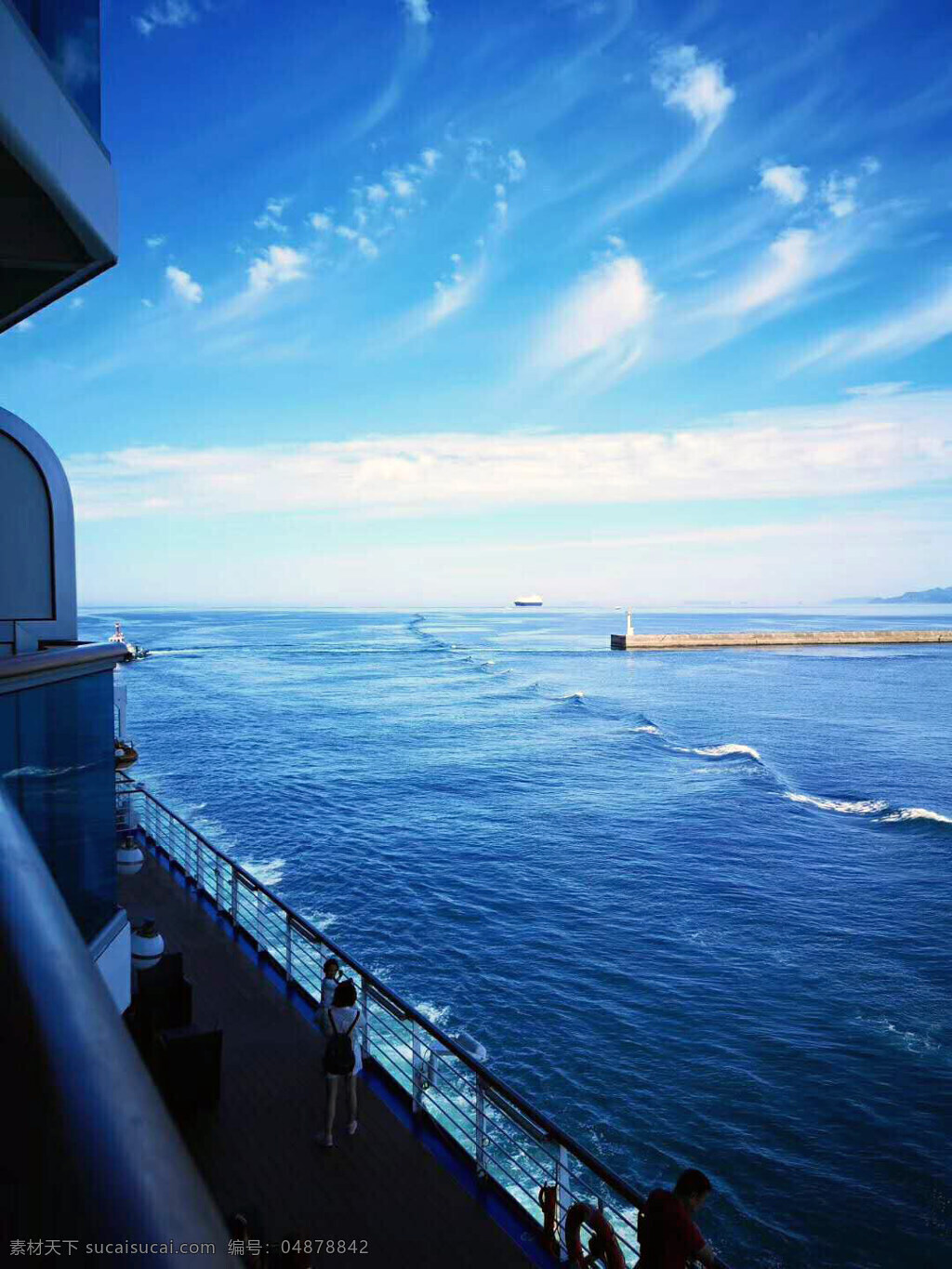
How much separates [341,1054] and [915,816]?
94.5 ft

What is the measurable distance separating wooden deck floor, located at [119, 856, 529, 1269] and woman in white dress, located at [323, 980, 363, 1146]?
226 millimetres

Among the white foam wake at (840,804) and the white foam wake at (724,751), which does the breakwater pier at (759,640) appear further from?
the white foam wake at (840,804)

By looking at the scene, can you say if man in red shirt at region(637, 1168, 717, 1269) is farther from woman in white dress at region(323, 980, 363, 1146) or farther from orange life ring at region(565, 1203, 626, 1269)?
woman in white dress at region(323, 980, 363, 1146)

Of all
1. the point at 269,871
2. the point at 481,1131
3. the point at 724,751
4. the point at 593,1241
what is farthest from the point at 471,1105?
the point at 724,751

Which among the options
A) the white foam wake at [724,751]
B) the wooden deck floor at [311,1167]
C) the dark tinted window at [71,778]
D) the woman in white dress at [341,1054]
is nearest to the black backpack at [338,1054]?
the woman in white dress at [341,1054]

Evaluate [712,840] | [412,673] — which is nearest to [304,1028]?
[712,840]

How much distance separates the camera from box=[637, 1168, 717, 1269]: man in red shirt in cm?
479

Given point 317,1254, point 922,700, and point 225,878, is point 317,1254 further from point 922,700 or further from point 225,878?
point 922,700

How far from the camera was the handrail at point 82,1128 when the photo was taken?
66 centimetres

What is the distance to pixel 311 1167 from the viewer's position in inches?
290

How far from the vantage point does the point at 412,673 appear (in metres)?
90.4

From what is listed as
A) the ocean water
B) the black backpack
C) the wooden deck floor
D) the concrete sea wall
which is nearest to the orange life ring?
the wooden deck floor

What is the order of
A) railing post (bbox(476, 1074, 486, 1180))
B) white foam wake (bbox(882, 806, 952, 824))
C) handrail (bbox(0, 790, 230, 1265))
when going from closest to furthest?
handrail (bbox(0, 790, 230, 1265))
railing post (bbox(476, 1074, 486, 1180))
white foam wake (bbox(882, 806, 952, 824))

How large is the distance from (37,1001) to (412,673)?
89813 millimetres
